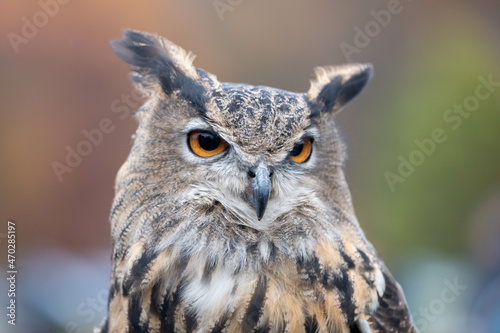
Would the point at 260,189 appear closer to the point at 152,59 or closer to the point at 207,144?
the point at 207,144

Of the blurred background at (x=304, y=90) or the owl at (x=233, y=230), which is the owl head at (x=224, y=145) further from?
the blurred background at (x=304, y=90)

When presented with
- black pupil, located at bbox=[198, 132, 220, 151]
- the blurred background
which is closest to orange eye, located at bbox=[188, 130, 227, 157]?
black pupil, located at bbox=[198, 132, 220, 151]

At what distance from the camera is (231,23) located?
2.58 metres

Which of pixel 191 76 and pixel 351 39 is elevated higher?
pixel 351 39

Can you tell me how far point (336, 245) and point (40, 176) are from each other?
1.58 m

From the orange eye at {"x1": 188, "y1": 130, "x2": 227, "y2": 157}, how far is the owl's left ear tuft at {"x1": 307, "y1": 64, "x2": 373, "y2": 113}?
0.94ft

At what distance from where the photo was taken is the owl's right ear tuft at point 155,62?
1.08 m

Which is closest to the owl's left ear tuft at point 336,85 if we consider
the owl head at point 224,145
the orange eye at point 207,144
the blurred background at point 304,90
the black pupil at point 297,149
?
the owl head at point 224,145

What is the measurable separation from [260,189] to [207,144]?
0.55ft

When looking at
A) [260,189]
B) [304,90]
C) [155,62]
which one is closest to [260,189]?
[260,189]

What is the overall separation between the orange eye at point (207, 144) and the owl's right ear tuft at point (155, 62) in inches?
5.2

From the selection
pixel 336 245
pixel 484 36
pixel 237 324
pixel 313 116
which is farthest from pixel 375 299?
pixel 484 36

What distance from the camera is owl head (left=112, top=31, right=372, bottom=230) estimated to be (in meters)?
0.95

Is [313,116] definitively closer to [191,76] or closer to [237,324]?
[191,76]
